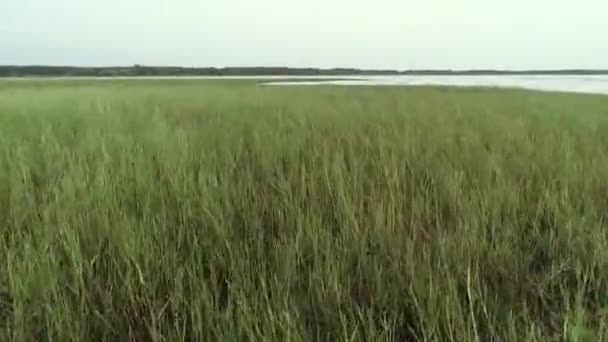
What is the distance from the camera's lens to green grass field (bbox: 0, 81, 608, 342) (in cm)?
186

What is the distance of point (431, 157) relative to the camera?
15.1ft

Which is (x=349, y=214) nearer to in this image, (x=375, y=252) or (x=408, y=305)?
(x=375, y=252)

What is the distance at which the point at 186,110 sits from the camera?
1010 centimetres

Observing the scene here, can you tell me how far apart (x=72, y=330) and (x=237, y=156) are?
2.93 meters

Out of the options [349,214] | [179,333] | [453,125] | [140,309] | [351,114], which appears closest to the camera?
[179,333]

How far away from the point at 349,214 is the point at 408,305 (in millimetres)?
845

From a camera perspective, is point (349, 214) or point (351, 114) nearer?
point (349, 214)

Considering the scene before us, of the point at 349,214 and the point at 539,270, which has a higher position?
the point at 349,214

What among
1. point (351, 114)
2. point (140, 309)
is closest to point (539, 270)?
point (140, 309)

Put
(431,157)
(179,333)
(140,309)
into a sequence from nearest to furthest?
(179,333) < (140,309) < (431,157)

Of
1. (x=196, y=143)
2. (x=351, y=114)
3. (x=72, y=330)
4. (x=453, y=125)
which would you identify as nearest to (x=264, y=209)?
(x=72, y=330)

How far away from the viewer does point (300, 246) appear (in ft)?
7.93

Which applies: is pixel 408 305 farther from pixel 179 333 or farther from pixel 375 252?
pixel 179 333

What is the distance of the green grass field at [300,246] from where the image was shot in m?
1.86
